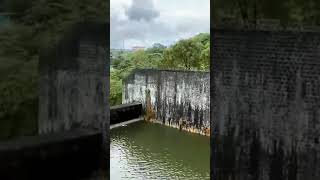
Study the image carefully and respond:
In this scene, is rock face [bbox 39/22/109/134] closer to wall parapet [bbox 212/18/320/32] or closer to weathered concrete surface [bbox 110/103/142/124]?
wall parapet [bbox 212/18/320/32]

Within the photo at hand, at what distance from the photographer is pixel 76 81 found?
4.48 m

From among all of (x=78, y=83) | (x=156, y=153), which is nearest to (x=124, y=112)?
(x=156, y=153)

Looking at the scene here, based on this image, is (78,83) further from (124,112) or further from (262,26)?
(124,112)

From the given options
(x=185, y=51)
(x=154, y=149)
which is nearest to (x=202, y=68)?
(x=185, y=51)

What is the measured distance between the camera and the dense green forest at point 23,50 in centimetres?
382

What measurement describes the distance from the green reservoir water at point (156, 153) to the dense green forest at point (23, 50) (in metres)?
3.94

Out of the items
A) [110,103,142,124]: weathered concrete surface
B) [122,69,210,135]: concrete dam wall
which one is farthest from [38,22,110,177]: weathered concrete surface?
[110,103,142,124]: weathered concrete surface

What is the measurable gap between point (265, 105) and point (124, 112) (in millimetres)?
9704

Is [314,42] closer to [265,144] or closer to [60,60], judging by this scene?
[265,144]

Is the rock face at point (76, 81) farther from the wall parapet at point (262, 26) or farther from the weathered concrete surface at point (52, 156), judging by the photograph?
the wall parapet at point (262, 26)

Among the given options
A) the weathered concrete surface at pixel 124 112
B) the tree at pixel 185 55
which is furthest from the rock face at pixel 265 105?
the tree at pixel 185 55

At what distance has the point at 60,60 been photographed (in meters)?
4.35

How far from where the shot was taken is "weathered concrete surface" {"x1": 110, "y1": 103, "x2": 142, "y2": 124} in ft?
42.6

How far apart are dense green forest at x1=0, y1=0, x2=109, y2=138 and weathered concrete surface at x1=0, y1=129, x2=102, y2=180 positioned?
0.14 meters
